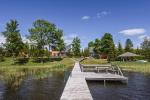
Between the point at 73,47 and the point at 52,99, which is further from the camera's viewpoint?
the point at 73,47

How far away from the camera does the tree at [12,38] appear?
231 feet

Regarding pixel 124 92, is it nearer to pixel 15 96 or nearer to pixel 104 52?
pixel 15 96

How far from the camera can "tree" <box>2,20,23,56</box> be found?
70.4m

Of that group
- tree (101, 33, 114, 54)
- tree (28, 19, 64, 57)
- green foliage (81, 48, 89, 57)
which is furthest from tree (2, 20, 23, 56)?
green foliage (81, 48, 89, 57)

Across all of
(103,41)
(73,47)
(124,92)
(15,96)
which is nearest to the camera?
(15,96)

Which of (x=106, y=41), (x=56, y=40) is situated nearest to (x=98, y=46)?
(x=106, y=41)

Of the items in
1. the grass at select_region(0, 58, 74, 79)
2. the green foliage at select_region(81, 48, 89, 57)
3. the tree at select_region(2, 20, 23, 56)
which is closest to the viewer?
the grass at select_region(0, 58, 74, 79)

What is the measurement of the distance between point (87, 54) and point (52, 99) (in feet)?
345

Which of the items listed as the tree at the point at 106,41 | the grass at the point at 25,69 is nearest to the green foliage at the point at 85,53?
the tree at the point at 106,41

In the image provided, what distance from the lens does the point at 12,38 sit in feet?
232

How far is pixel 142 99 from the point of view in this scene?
1825 centimetres

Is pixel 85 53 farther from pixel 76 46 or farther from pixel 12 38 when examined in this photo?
pixel 12 38

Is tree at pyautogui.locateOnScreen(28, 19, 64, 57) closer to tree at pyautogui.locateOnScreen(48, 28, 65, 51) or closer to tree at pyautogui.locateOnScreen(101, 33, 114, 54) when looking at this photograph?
tree at pyautogui.locateOnScreen(48, 28, 65, 51)

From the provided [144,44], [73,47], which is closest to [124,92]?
[73,47]
